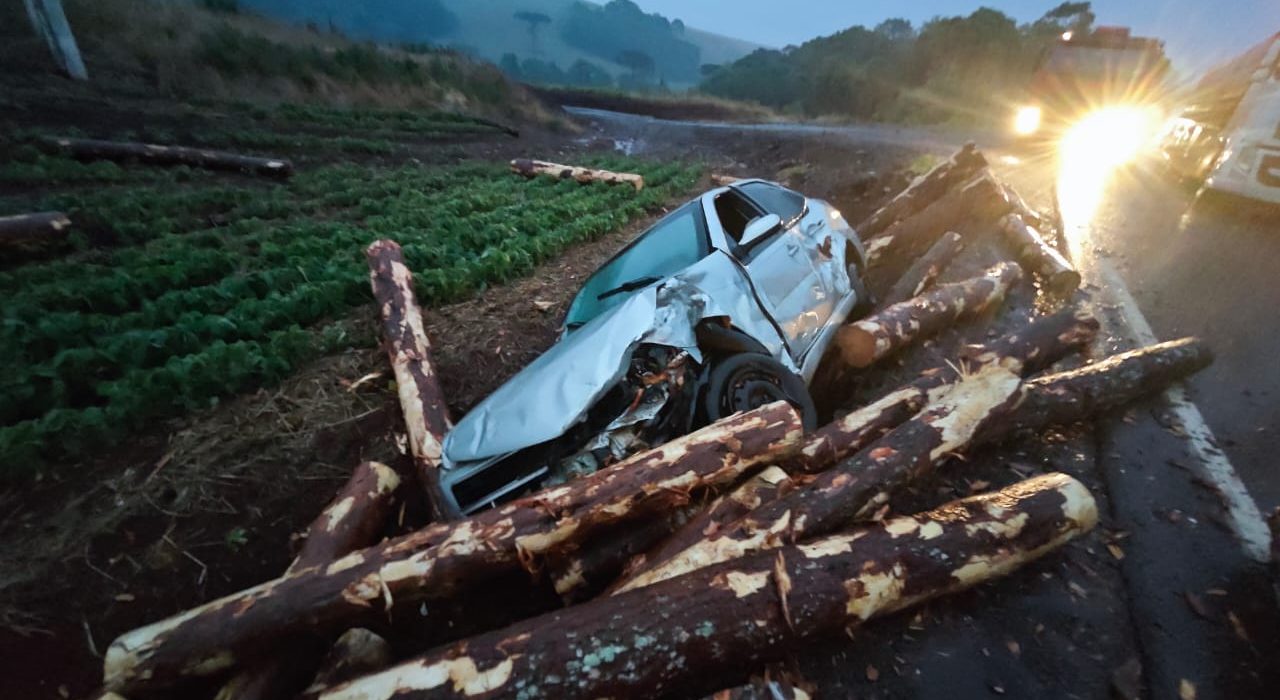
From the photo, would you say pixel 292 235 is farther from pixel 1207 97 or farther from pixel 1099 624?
pixel 1207 97

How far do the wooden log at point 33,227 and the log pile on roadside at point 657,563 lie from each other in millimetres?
6554

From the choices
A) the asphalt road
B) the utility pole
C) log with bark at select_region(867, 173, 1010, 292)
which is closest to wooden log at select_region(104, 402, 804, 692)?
the asphalt road

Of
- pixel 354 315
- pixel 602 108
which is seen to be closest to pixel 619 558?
pixel 354 315

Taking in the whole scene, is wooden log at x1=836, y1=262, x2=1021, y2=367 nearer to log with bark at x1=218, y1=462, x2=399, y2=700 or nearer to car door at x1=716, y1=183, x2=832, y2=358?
car door at x1=716, y1=183, x2=832, y2=358

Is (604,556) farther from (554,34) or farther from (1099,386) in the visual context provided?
(554,34)

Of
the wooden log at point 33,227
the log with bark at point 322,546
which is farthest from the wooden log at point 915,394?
the wooden log at point 33,227

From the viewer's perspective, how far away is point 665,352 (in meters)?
3.53

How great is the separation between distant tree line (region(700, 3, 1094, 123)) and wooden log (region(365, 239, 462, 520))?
28826 millimetres

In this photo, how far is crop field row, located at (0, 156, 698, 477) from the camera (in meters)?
3.92

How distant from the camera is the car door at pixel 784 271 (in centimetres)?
418

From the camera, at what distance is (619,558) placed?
262cm

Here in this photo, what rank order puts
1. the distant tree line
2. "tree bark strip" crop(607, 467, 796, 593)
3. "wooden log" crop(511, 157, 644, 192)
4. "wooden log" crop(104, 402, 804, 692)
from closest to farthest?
"wooden log" crop(104, 402, 804, 692)
"tree bark strip" crop(607, 467, 796, 593)
"wooden log" crop(511, 157, 644, 192)
the distant tree line

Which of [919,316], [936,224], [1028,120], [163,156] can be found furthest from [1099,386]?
[1028,120]

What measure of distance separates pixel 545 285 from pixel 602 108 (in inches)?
1349
